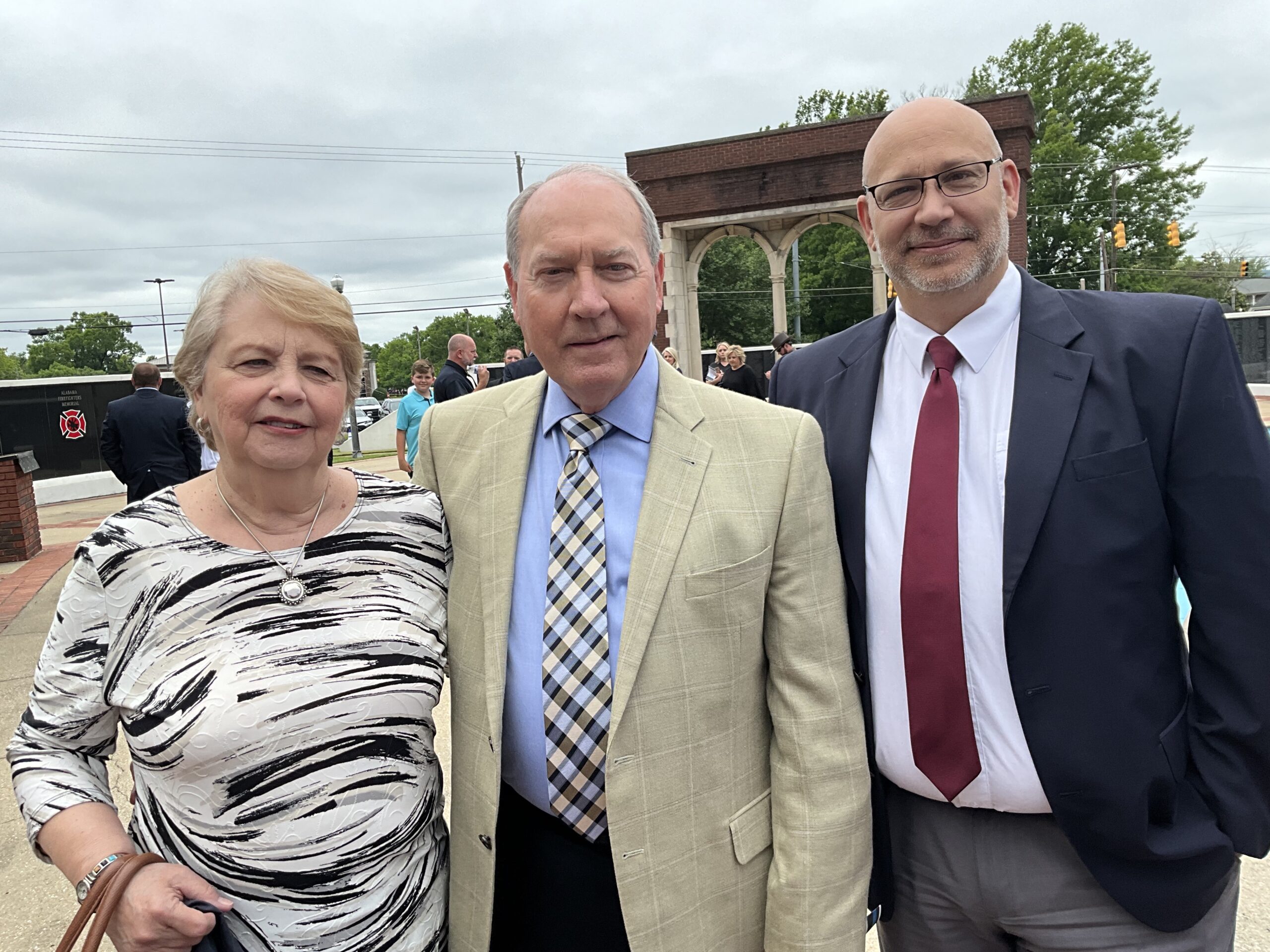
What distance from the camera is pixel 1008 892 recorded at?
176 centimetres

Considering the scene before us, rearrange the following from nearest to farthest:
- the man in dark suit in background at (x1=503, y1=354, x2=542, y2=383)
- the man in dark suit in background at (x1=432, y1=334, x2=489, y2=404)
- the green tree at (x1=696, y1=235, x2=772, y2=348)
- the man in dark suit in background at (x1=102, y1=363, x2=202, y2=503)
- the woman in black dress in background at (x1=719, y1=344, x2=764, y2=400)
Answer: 1. the man in dark suit in background at (x1=102, y1=363, x2=202, y2=503)
2. the man in dark suit in background at (x1=503, y1=354, x2=542, y2=383)
3. the man in dark suit in background at (x1=432, y1=334, x2=489, y2=404)
4. the woman in black dress in background at (x1=719, y1=344, x2=764, y2=400)
5. the green tree at (x1=696, y1=235, x2=772, y2=348)

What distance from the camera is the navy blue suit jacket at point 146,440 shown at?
25.8 feet

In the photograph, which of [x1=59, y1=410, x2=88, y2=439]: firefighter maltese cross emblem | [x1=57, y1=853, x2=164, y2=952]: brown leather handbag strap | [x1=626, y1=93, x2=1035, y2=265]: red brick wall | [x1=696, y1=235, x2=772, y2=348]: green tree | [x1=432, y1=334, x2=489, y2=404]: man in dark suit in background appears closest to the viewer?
[x1=57, y1=853, x2=164, y2=952]: brown leather handbag strap

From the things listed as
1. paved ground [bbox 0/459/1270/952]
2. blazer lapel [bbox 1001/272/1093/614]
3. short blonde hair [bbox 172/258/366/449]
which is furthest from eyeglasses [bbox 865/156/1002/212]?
paved ground [bbox 0/459/1270/952]

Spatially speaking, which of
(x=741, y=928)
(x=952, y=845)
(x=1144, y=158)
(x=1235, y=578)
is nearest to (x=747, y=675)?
(x=741, y=928)

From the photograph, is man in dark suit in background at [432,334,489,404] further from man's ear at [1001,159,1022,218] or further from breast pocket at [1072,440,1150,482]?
breast pocket at [1072,440,1150,482]

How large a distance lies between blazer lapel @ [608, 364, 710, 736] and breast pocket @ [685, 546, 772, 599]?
51 mm

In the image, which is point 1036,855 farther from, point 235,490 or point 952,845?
point 235,490

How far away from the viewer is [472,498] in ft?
5.93

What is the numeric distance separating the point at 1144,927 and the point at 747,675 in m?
0.95

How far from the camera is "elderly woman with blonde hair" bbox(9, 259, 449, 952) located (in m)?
1.51

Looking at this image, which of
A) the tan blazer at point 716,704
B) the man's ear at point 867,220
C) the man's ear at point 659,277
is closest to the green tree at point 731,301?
the man's ear at point 867,220

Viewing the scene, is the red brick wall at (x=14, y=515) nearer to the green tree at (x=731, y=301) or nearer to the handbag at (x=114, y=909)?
the handbag at (x=114, y=909)

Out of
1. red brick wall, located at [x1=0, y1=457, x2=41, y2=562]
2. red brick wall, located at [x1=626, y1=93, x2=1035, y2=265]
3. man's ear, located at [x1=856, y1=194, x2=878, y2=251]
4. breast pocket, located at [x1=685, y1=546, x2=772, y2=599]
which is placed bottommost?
red brick wall, located at [x1=0, y1=457, x2=41, y2=562]
